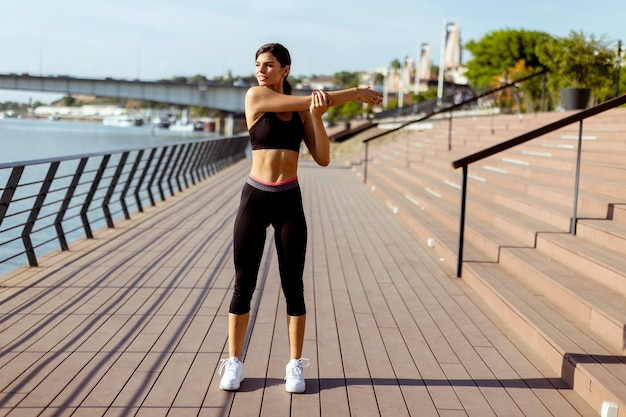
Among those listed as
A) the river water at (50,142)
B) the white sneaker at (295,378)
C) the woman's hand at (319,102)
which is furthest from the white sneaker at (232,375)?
the river water at (50,142)

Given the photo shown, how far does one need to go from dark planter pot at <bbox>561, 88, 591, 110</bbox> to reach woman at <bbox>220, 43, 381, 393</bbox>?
43.0 feet

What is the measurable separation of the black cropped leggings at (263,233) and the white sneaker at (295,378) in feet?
0.87

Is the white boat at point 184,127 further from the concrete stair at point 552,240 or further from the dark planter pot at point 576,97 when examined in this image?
the concrete stair at point 552,240

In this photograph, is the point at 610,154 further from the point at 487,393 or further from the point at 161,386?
the point at 161,386

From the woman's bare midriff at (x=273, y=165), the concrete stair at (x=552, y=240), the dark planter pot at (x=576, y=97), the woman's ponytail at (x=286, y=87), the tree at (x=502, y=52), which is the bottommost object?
the concrete stair at (x=552, y=240)

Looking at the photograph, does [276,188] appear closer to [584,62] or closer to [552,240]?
[552,240]

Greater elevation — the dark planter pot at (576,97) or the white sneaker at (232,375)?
the dark planter pot at (576,97)

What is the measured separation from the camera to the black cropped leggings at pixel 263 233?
3.79 meters

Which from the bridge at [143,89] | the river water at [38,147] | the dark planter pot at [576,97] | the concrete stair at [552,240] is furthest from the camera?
the bridge at [143,89]

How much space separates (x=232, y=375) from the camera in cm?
385

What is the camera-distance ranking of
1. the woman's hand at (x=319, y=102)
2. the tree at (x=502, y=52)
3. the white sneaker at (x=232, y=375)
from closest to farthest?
the woman's hand at (x=319, y=102) < the white sneaker at (x=232, y=375) < the tree at (x=502, y=52)

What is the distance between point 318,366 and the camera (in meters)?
4.34

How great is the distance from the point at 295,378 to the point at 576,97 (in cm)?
1350

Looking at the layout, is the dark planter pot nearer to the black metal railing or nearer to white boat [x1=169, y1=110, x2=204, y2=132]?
the black metal railing
